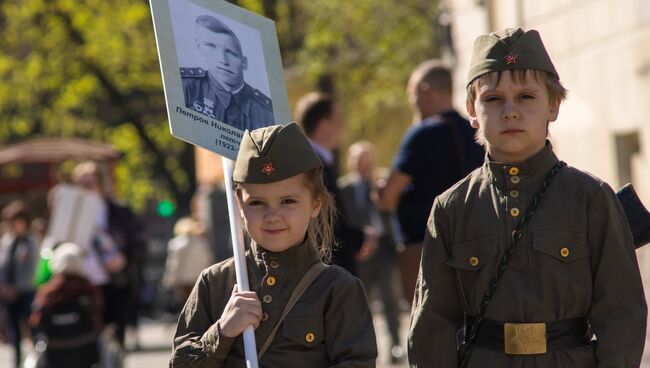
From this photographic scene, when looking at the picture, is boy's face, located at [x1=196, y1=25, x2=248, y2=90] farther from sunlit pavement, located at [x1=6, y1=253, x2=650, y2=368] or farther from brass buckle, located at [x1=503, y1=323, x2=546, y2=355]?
sunlit pavement, located at [x1=6, y1=253, x2=650, y2=368]

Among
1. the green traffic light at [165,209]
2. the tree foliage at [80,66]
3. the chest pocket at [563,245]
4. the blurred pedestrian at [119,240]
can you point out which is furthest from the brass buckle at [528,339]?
the tree foliage at [80,66]

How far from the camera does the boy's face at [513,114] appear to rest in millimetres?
5262

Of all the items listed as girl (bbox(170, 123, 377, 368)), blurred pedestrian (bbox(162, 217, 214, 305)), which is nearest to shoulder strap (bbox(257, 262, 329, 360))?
girl (bbox(170, 123, 377, 368))

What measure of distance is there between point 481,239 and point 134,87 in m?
31.7

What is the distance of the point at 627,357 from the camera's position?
5.05 m

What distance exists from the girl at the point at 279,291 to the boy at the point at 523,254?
0.28 meters

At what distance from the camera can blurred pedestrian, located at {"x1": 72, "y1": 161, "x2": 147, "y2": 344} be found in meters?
14.7

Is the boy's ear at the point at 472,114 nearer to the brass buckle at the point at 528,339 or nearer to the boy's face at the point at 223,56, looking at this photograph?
the brass buckle at the point at 528,339

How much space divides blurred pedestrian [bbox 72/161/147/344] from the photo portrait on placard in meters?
8.82

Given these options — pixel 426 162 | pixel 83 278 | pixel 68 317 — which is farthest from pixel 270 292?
pixel 83 278

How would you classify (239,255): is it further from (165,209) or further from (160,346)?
(165,209)

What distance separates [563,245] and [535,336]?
29cm

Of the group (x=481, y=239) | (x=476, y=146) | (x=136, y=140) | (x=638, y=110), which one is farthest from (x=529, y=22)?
(x=136, y=140)

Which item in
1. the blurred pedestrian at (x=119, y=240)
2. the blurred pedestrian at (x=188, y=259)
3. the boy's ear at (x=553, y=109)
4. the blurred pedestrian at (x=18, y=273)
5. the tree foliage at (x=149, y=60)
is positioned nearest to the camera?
the boy's ear at (x=553, y=109)
